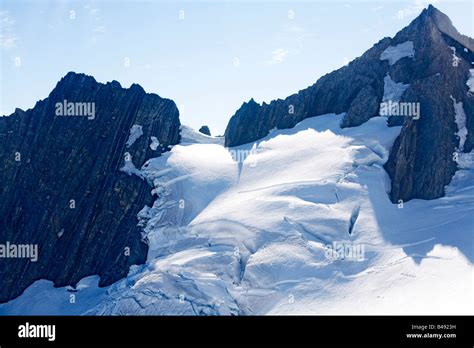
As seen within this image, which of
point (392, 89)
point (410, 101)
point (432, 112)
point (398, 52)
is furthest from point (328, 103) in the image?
point (432, 112)

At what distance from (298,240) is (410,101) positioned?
72.2ft

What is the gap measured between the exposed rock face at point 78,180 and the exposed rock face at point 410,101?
45.6 feet

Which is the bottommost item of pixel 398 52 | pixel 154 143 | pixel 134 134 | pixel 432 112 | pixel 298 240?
pixel 298 240

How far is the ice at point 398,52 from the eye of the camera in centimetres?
7100

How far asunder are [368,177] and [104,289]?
29.0 metres

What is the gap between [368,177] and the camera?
59000 mm

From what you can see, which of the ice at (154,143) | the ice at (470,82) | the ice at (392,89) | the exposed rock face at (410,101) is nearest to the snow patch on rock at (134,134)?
the ice at (154,143)

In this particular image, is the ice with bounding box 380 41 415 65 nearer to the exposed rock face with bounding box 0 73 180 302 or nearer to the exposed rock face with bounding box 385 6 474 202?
the exposed rock face with bounding box 385 6 474 202

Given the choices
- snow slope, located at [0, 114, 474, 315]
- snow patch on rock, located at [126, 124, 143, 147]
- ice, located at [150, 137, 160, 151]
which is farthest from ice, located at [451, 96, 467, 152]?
snow patch on rock, located at [126, 124, 143, 147]

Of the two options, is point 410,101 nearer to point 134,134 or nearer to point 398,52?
point 398,52

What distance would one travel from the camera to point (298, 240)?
51.8 meters

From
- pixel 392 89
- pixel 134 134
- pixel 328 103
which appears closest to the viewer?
pixel 392 89

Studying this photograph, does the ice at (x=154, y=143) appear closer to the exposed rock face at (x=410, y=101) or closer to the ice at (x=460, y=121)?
the exposed rock face at (x=410, y=101)
